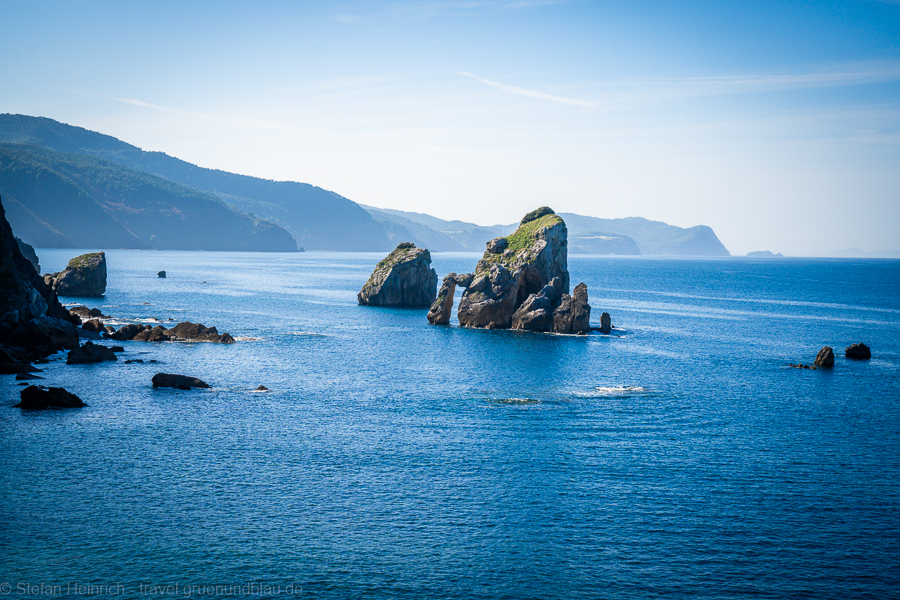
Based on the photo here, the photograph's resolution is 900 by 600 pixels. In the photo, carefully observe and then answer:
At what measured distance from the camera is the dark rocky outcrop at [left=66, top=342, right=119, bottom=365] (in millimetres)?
66438

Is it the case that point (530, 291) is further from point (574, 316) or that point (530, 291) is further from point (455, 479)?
point (455, 479)

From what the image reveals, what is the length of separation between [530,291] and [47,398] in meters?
70.0

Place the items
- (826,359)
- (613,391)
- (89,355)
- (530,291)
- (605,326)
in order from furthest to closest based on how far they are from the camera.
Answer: (530,291)
(605,326)
(826,359)
(89,355)
(613,391)

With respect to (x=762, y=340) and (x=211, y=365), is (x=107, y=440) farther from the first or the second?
(x=762, y=340)

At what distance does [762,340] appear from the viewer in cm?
9375

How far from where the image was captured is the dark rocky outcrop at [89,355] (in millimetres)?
66438

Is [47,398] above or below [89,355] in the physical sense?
below

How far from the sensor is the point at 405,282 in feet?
427

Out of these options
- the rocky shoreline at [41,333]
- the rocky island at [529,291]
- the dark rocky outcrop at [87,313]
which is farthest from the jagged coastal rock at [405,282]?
the dark rocky outcrop at [87,313]

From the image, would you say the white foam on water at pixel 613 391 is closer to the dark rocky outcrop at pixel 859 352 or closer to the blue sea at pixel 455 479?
the blue sea at pixel 455 479

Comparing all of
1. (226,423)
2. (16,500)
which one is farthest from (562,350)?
(16,500)

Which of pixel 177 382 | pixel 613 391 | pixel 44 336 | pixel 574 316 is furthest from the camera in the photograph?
pixel 574 316

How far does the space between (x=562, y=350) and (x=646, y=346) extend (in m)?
13.8

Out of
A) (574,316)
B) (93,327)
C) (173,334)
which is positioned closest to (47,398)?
(173,334)
